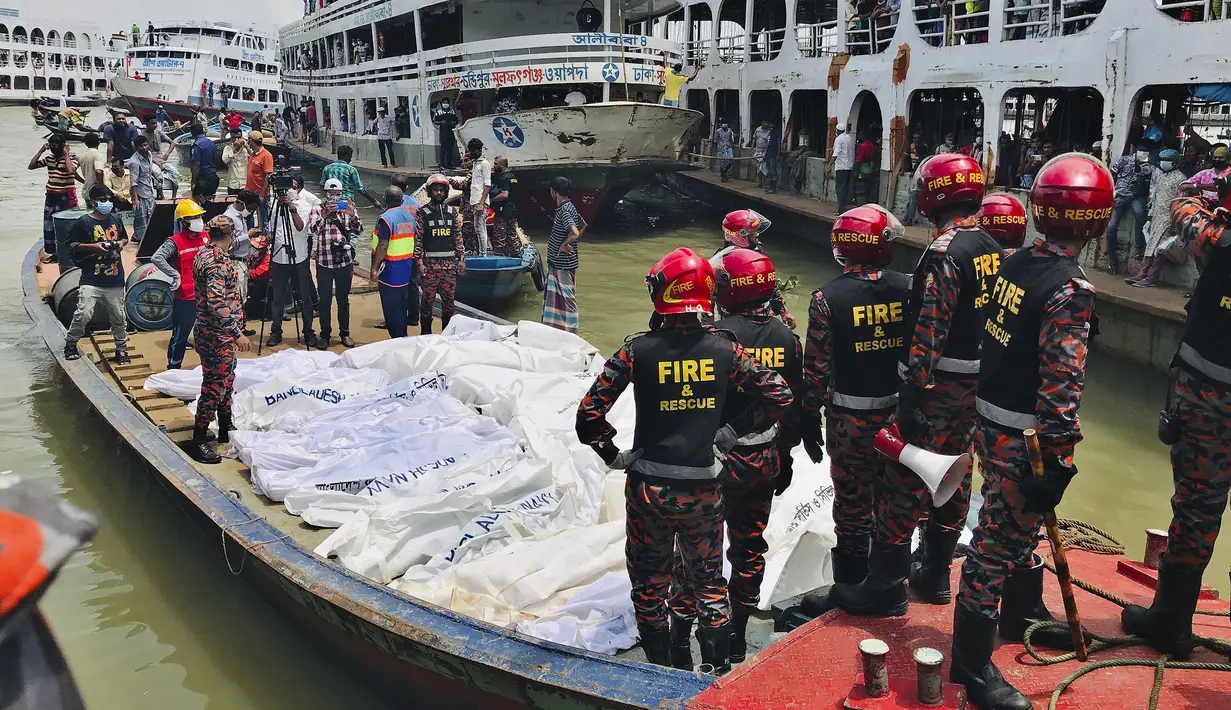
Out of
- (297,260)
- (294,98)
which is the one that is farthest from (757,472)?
(294,98)

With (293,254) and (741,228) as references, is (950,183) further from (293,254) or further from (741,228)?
(293,254)

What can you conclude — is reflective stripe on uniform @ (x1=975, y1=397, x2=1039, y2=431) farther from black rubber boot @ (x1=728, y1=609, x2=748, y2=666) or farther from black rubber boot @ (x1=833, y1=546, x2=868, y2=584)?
black rubber boot @ (x1=728, y1=609, x2=748, y2=666)

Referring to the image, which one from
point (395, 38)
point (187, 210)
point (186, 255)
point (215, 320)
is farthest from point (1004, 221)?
point (395, 38)

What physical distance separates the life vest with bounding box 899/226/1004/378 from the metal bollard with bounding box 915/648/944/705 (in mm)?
1089

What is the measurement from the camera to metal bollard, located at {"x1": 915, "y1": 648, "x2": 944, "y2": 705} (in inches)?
111

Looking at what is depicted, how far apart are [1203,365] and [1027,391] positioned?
695 millimetres

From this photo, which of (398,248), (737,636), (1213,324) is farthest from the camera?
(398,248)

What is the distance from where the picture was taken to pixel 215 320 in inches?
231

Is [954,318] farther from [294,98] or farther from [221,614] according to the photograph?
[294,98]

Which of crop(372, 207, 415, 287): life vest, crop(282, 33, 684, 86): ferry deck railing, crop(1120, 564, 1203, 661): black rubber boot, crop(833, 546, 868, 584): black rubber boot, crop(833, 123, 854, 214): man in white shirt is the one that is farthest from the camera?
crop(282, 33, 684, 86): ferry deck railing

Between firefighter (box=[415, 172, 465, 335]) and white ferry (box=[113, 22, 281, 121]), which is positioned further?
white ferry (box=[113, 22, 281, 121])

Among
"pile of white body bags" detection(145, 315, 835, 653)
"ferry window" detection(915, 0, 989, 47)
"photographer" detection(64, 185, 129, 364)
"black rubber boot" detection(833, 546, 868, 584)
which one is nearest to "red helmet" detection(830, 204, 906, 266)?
"black rubber boot" detection(833, 546, 868, 584)

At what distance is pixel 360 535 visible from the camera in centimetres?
480

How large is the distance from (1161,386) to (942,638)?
23.7 ft
